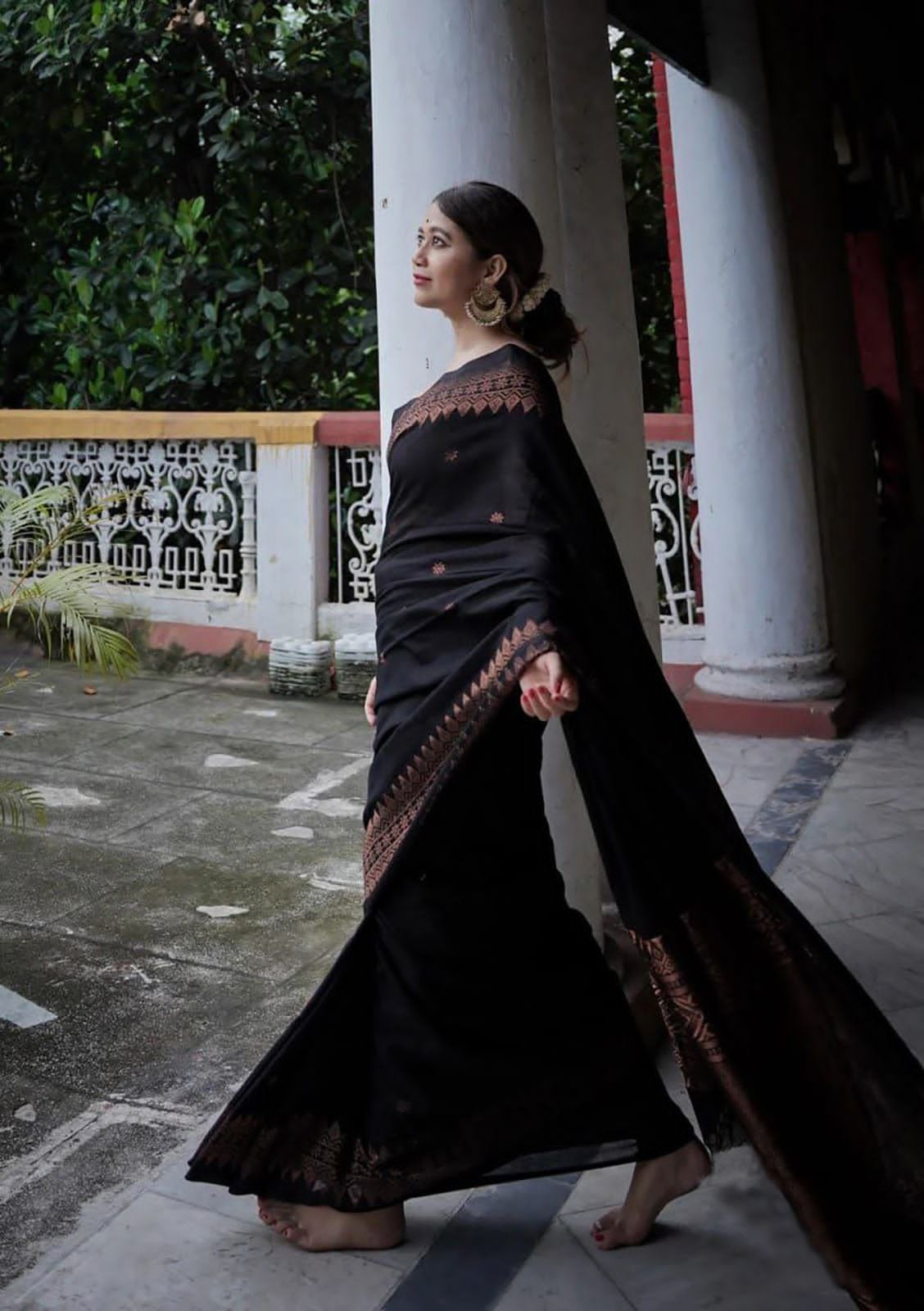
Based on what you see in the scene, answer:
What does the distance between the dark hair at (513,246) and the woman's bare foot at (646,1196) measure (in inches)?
56.8

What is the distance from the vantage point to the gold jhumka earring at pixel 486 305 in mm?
2553

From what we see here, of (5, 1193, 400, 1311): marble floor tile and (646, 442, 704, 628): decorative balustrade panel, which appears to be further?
(646, 442, 704, 628): decorative balustrade panel

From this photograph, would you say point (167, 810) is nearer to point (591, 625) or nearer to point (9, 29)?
point (591, 625)

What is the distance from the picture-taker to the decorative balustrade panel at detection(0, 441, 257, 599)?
7.59m

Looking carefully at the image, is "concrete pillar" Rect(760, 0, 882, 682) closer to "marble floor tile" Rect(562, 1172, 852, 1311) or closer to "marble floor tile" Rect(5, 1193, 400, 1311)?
"marble floor tile" Rect(562, 1172, 852, 1311)

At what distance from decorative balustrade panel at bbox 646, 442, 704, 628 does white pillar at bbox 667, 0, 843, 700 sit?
0.52 metres

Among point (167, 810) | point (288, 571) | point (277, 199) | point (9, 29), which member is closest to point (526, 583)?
point (167, 810)

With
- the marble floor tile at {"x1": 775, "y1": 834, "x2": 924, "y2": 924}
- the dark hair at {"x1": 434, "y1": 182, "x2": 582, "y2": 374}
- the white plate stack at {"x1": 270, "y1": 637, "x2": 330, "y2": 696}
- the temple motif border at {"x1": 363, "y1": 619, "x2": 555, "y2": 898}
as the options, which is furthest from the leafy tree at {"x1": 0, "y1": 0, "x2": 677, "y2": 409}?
the temple motif border at {"x1": 363, "y1": 619, "x2": 555, "y2": 898}

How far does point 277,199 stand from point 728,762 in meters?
5.04

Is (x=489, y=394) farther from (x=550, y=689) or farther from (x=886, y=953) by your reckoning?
(x=886, y=953)

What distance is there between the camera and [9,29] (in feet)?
29.7

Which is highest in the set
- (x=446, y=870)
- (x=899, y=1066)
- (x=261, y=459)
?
(x=261, y=459)

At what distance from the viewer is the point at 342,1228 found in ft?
8.36

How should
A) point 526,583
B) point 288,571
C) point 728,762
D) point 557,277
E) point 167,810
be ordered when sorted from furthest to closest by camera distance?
point 288,571
point 728,762
point 167,810
point 557,277
point 526,583
